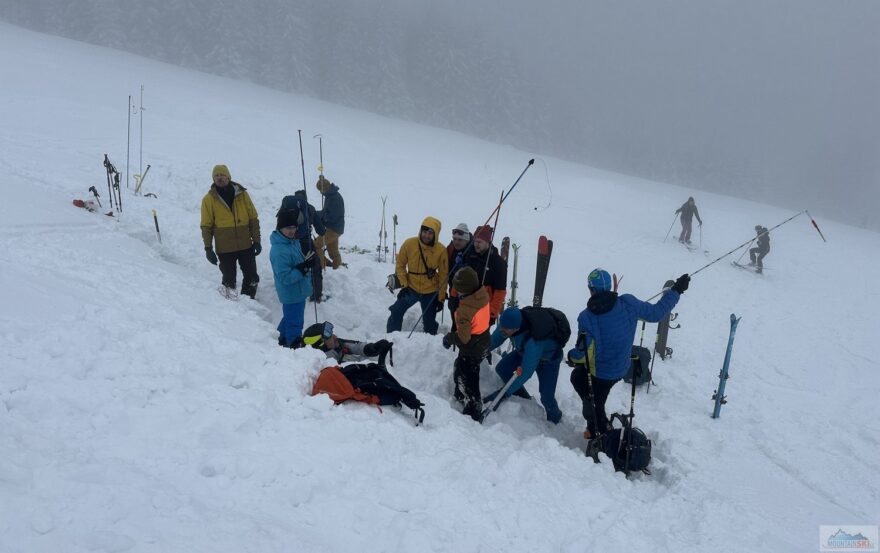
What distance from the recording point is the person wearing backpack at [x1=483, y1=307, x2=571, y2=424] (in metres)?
5.81

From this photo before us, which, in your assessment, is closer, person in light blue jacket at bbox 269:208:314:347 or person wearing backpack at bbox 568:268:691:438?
person wearing backpack at bbox 568:268:691:438

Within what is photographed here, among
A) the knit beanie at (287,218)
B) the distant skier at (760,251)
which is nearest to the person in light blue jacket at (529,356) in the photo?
the knit beanie at (287,218)

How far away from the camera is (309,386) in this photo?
4.90 meters

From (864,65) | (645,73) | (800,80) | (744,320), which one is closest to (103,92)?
(744,320)

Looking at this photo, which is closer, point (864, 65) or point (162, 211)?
point (162, 211)

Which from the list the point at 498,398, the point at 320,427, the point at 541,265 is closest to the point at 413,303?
the point at 498,398

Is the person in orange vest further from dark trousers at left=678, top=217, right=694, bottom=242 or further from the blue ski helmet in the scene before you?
dark trousers at left=678, top=217, right=694, bottom=242

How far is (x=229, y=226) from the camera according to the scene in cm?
741

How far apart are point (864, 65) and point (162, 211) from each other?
22977 cm

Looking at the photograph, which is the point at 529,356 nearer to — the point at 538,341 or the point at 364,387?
the point at 538,341

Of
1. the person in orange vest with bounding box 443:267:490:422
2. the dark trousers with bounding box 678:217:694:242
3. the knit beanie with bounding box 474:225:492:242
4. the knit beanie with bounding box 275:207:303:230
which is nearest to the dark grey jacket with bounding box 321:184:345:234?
the knit beanie with bounding box 275:207:303:230

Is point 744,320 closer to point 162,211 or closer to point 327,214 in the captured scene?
point 327,214

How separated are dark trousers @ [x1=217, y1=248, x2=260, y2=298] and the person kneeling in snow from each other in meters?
2.33

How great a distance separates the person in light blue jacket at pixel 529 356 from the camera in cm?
579
